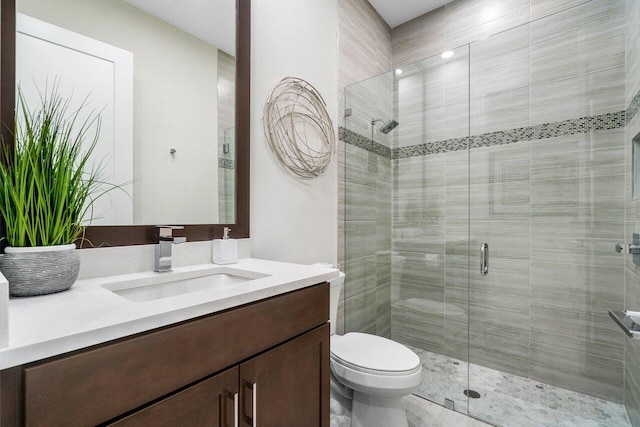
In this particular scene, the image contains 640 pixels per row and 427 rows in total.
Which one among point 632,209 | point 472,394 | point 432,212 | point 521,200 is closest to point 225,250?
point 432,212

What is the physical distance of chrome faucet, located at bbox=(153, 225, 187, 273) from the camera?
1.07 metres

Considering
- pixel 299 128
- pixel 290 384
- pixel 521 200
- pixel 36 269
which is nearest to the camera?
pixel 36 269

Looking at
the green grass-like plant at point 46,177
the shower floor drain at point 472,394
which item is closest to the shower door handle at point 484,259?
the shower floor drain at point 472,394

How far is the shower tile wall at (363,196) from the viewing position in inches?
83.1

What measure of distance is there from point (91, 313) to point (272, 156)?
3.56ft

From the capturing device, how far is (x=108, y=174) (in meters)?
1.03

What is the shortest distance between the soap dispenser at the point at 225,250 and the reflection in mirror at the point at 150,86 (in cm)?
10

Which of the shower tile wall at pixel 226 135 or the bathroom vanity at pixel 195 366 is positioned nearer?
the bathroom vanity at pixel 195 366

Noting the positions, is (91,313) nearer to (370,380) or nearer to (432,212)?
(370,380)

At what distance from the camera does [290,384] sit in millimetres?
945

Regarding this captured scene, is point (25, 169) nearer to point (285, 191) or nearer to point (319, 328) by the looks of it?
point (319, 328)

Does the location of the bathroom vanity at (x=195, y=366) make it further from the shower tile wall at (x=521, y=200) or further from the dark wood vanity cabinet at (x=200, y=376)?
the shower tile wall at (x=521, y=200)

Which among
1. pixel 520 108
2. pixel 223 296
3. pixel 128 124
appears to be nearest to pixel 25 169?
pixel 128 124

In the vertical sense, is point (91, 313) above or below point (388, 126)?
below
